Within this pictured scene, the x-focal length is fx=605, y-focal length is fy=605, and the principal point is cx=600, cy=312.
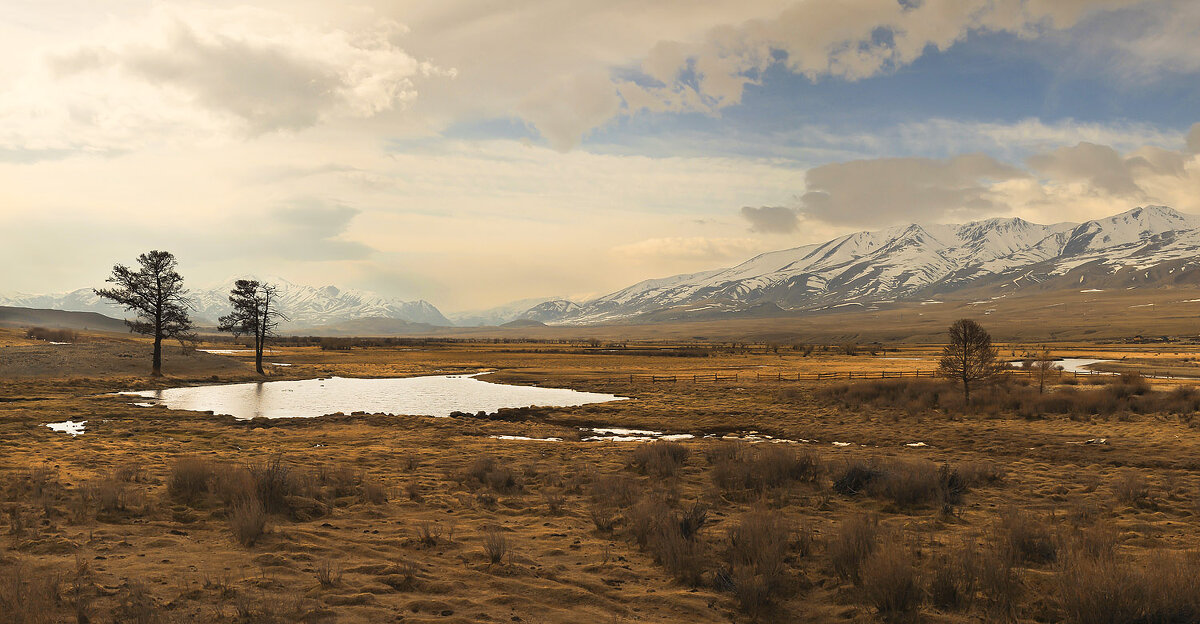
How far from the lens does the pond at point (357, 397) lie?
34750 millimetres

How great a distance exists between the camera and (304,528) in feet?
33.1

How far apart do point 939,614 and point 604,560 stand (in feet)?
14.5

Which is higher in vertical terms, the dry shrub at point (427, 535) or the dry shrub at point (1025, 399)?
the dry shrub at point (427, 535)

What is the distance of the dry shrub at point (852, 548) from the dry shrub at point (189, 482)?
Result: 11367mm

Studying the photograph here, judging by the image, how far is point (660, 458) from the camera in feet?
55.5

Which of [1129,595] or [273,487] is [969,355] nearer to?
[1129,595]

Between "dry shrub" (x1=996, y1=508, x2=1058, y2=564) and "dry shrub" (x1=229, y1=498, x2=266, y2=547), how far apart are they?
11.0 m

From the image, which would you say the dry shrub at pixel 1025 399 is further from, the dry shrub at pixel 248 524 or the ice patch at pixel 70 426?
the ice patch at pixel 70 426

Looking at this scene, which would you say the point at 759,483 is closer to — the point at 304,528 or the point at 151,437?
the point at 304,528

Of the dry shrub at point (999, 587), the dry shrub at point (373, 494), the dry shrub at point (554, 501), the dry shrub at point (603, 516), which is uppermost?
the dry shrub at point (999, 587)

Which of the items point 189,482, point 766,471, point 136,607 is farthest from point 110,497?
point 766,471

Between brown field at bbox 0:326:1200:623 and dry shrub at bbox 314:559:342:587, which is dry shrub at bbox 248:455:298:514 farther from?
dry shrub at bbox 314:559:342:587

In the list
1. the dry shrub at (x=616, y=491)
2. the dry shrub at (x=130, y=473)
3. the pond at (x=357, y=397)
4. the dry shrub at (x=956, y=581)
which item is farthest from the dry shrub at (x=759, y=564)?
the pond at (x=357, y=397)

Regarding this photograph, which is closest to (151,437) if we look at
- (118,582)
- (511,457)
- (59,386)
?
(511,457)
